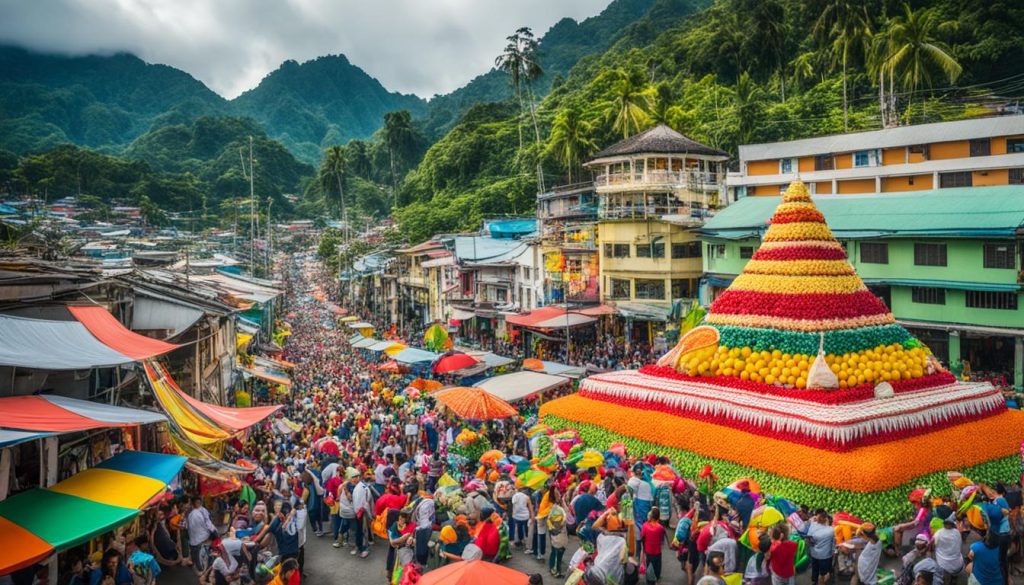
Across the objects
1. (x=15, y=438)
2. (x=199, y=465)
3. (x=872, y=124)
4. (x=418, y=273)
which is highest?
(x=872, y=124)

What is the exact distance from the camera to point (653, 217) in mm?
36969

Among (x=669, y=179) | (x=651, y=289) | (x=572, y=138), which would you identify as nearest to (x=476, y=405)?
(x=651, y=289)

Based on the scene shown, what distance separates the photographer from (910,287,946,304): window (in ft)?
87.7

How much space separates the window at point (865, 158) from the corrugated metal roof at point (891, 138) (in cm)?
37

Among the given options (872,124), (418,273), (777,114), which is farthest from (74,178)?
(872,124)

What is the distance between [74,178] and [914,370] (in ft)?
286

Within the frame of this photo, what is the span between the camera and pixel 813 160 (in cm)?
4075

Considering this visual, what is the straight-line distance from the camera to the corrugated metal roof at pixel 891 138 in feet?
113

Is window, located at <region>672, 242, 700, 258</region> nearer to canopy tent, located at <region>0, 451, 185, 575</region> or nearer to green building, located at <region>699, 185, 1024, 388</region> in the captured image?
green building, located at <region>699, 185, 1024, 388</region>

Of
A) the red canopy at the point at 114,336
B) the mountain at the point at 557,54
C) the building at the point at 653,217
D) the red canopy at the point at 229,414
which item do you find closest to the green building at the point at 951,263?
the building at the point at 653,217

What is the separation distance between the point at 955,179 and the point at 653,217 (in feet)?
47.9

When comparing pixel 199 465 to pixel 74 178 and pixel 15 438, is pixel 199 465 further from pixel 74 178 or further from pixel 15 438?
pixel 74 178

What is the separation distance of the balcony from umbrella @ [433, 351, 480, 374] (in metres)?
15.9

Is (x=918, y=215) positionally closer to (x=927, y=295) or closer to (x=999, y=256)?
(x=927, y=295)
